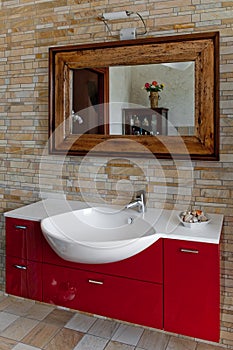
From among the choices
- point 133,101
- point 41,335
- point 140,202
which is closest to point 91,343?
point 41,335

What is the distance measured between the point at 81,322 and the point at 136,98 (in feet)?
5.30

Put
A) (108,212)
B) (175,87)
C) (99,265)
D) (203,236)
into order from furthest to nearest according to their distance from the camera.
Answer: (108,212) < (175,87) < (99,265) < (203,236)

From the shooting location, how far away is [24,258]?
226 centimetres

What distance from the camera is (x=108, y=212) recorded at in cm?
236

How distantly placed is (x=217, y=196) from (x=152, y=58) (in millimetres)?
964

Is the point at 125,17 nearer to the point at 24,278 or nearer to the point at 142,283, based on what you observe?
the point at 142,283

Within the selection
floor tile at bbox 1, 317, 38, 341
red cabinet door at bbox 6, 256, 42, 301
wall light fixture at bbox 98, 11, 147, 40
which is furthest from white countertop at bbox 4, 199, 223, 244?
wall light fixture at bbox 98, 11, 147, 40

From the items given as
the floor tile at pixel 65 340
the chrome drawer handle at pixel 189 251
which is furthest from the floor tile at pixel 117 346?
the chrome drawer handle at pixel 189 251

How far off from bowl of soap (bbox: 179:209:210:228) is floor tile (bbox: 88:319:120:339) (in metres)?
0.97

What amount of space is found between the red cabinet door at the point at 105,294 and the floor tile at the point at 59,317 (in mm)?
414

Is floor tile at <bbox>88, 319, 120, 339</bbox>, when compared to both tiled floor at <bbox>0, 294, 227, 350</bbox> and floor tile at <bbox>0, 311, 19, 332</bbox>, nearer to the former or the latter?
tiled floor at <bbox>0, 294, 227, 350</bbox>

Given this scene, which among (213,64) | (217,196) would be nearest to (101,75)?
(213,64)

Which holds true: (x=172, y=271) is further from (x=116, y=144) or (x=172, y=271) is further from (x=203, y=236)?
(x=116, y=144)

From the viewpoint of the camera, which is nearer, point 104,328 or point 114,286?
point 114,286
